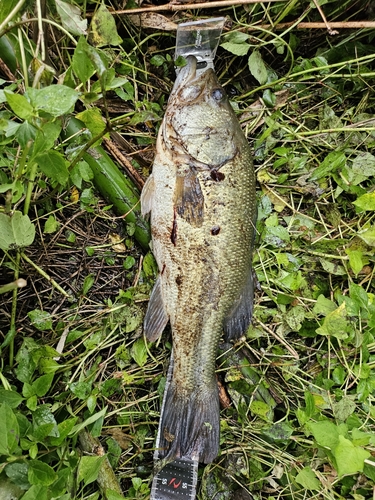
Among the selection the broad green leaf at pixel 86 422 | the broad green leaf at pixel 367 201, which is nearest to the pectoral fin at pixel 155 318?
the broad green leaf at pixel 86 422

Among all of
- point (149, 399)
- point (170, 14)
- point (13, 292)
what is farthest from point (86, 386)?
point (170, 14)

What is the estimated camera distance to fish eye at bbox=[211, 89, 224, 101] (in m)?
1.93

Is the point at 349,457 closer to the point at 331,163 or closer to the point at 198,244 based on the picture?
the point at 198,244

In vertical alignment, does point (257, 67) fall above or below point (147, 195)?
above

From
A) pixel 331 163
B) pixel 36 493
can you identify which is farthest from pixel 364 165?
pixel 36 493

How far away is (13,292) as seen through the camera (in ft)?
6.03

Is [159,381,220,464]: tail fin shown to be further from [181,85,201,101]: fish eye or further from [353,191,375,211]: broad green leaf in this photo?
[181,85,201,101]: fish eye

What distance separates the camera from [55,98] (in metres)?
1.25

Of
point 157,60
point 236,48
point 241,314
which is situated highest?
point 157,60

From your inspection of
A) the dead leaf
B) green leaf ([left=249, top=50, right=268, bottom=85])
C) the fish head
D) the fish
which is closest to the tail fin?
the fish

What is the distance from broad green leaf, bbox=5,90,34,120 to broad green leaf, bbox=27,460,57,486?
1206mm

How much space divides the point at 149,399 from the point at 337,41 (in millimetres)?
2108

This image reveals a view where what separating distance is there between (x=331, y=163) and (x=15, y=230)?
61.8 inches

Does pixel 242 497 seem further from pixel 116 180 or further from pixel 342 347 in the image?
pixel 116 180
